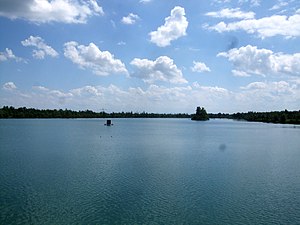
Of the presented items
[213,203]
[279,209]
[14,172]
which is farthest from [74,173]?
[279,209]

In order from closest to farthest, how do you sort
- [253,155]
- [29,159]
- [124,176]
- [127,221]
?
[127,221], [124,176], [29,159], [253,155]

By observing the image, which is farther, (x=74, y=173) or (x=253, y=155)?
(x=253, y=155)

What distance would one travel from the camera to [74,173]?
31.3 meters

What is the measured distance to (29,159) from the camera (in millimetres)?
39688

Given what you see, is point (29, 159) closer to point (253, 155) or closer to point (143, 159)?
point (143, 159)

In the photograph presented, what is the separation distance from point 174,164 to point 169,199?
1489cm

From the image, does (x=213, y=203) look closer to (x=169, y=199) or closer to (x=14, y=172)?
(x=169, y=199)

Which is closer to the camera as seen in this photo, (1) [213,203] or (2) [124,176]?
(1) [213,203]

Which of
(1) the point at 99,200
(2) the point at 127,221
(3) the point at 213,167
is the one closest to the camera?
(2) the point at 127,221

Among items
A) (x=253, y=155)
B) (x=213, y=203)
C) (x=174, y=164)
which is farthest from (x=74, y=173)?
(x=253, y=155)

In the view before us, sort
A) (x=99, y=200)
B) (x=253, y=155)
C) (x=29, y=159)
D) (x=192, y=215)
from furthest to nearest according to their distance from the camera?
(x=253, y=155) < (x=29, y=159) < (x=99, y=200) < (x=192, y=215)

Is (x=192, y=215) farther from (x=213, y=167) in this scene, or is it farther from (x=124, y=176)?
(x=213, y=167)

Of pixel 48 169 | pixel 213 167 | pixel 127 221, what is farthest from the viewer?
pixel 213 167

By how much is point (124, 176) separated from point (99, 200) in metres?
8.02
